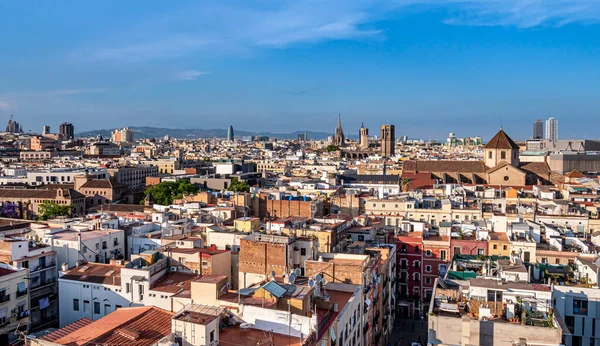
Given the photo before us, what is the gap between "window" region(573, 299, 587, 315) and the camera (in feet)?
86.4

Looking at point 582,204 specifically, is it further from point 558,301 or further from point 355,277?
point 355,277

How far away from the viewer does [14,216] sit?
75.4 m

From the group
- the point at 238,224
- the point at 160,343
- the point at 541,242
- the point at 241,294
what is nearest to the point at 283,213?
the point at 238,224

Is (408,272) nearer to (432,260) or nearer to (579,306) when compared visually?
(432,260)

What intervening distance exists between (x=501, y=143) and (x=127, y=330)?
90.3 metres

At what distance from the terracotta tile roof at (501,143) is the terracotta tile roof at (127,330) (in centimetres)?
8662

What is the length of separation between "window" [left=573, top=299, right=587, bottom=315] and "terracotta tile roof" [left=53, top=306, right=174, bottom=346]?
1977cm

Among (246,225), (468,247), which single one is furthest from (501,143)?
(246,225)

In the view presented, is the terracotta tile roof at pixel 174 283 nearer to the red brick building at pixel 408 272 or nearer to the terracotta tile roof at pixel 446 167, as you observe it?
the red brick building at pixel 408 272

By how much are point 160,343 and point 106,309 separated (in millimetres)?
10160

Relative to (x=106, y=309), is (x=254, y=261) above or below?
above

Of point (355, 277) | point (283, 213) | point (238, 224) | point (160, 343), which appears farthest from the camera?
point (283, 213)

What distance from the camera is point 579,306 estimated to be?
26.4 meters

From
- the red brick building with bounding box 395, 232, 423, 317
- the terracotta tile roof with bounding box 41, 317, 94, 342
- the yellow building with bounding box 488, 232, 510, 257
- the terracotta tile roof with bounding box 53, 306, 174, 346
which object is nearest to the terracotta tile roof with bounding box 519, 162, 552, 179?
the red brick building with bounding box 395, 232, 423, 317
